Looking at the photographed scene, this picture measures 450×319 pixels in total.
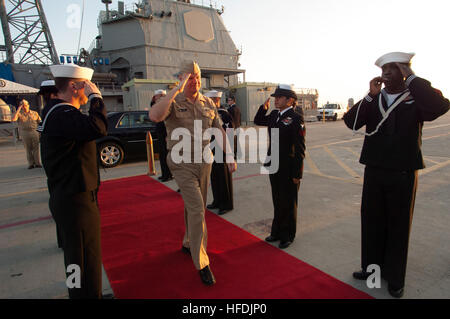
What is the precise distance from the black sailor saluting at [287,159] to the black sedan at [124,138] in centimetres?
640

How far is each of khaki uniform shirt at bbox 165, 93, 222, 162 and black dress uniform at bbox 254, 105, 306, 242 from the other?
3.19 ft

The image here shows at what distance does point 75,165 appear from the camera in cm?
192

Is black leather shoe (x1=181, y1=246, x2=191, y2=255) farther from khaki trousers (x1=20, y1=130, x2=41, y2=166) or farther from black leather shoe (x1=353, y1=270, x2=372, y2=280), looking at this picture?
khaki trousers (x1=20, y1=130, x2=41, y2=166)

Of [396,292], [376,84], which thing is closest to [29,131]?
[376,84]

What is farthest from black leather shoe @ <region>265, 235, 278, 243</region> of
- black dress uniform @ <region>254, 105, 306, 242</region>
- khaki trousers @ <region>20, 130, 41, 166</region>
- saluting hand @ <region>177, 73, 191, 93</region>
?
khaki trousers @ <region>20, 130, 41, 166</region>

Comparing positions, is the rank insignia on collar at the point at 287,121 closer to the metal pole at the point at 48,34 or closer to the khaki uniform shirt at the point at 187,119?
the khaki uniform shirt at the point at 187,119

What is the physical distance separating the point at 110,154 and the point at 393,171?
7930 mm

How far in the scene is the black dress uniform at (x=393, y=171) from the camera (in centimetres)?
220

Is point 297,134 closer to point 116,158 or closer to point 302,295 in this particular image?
point 302,295

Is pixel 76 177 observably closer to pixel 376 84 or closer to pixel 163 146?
pixel 376 84

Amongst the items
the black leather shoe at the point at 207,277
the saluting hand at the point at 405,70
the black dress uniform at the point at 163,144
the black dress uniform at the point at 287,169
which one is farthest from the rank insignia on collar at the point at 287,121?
Result: the black dress uniform at the point at 163,144

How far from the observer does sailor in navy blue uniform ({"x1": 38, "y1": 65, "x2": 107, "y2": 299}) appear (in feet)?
6.03

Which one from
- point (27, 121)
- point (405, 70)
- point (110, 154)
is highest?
point (405, 70)
